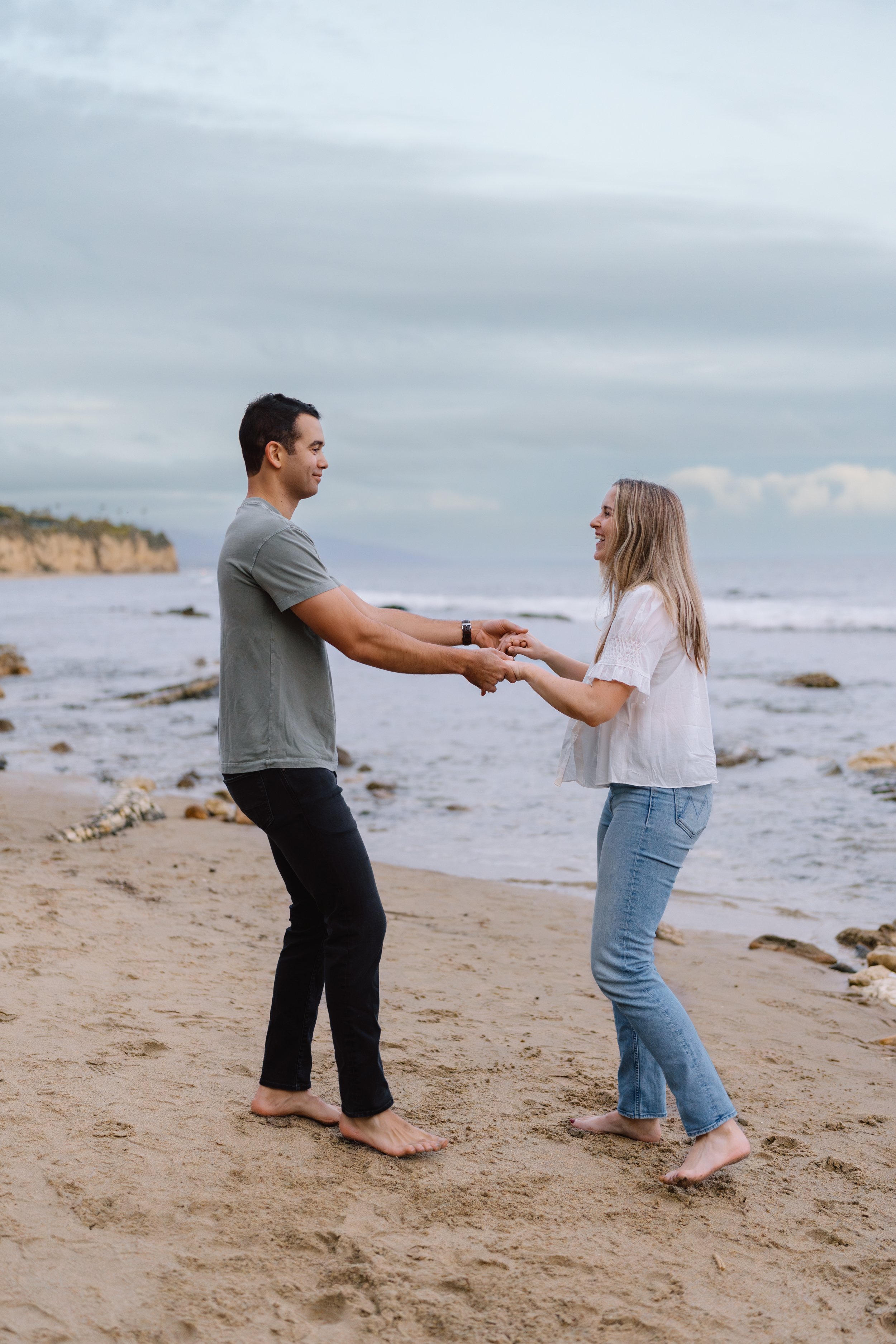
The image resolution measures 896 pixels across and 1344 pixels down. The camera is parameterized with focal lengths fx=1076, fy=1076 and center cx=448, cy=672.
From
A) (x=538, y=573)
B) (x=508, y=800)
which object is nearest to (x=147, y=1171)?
(x=508, y=800)

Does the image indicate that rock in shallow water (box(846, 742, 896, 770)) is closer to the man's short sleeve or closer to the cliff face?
the man's short sleeve

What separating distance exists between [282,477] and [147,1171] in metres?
2.34

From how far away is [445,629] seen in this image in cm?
473

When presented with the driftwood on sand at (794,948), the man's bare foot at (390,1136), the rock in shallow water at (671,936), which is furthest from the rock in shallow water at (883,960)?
the man's bare foot at (390,1136)

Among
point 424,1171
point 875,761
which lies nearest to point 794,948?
point 424,1171

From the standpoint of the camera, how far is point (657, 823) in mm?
3598

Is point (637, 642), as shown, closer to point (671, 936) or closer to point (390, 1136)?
point (390, 1136)

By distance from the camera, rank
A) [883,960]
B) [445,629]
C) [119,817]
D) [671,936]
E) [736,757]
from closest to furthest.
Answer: [445,629] < [883,960] < [671,936] < [119,817] < [736,757]

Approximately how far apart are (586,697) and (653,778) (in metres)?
0.36

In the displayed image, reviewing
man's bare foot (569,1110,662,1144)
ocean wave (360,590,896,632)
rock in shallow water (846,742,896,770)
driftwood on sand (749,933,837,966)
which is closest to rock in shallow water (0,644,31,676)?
ocean wave (360,590,896,632)

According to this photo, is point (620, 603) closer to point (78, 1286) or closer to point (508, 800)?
point (78, 1286)

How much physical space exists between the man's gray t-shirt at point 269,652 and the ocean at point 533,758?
15.1 ft

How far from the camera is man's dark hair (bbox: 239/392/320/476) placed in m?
3.81

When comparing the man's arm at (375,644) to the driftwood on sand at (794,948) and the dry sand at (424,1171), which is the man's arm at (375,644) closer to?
the dry sand at (424,1171)
